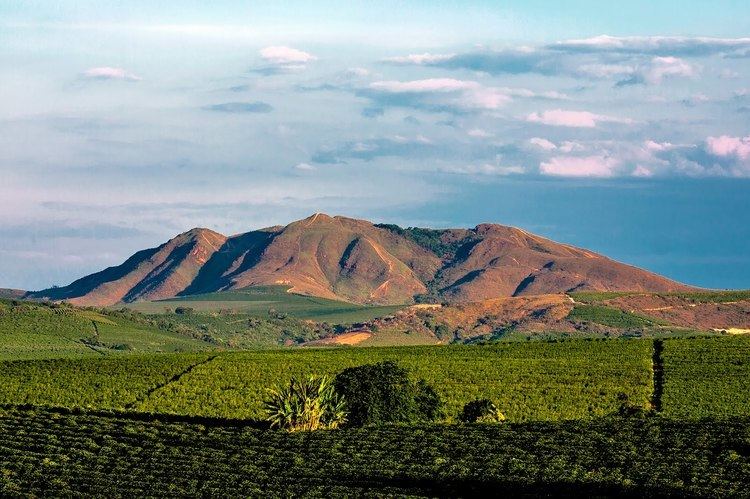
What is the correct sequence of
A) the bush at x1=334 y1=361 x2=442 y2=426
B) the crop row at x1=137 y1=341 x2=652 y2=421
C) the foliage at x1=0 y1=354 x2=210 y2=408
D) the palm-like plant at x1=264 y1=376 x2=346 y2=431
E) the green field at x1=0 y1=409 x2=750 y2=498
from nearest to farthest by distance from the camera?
the green field at x1=0 y1=409 x2=750 y2=498
the palm-like plant at x1=264 y1=376 x2=346 y2=431
the bush at x1=334 y1=361 x2=442 y2=426
the crop row at x1=137 y1=341 x2=652 y2=421
the foliage at x1=0 y1=354 x2=210 y2=408

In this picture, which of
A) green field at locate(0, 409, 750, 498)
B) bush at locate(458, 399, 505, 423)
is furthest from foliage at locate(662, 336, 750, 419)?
green field at locate(0, 409, 750, 498)

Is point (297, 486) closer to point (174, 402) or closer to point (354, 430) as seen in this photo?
point (354, 430)

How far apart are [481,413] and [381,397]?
6092 mm

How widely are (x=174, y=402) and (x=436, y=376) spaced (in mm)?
20315

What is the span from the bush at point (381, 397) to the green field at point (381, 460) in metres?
3.95

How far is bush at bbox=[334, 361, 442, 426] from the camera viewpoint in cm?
7488

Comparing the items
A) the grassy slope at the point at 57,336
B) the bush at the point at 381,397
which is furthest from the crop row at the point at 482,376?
the grassy slope at the point at 57,336

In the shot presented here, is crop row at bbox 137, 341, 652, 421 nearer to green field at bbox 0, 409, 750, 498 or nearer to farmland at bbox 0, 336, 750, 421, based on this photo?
farmland at bbox 0, 336, 750, 421

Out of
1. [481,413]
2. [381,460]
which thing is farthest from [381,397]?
[381,460]

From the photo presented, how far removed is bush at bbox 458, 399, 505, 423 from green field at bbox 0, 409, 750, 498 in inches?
219

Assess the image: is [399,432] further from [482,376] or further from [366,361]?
[366,361]

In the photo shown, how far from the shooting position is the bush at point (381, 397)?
7488cm

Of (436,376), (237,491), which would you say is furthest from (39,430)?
(436,376)

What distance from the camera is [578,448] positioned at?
6191cm
